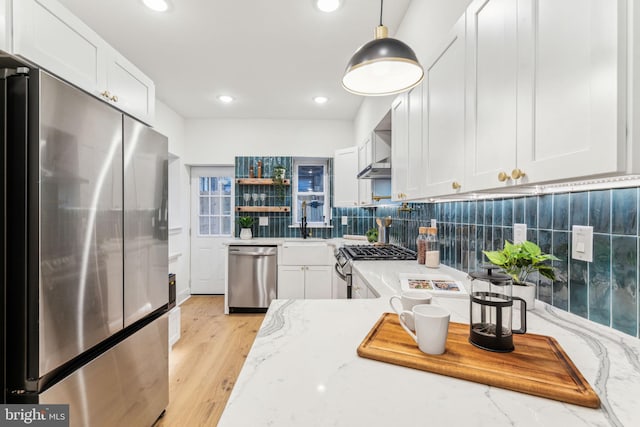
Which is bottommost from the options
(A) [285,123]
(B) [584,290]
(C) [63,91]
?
(B) [584,290]

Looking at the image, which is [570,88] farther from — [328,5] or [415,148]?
[328,5]

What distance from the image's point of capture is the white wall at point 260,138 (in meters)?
4.40

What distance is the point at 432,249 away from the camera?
81.0 inches

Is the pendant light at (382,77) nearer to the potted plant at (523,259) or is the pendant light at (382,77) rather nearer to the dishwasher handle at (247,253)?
the potted plant at (523,259)

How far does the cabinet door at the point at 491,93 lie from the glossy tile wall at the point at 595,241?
1.08 ft

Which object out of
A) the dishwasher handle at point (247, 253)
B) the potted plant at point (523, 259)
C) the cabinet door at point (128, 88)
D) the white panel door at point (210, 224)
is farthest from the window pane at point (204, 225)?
the potted plant at point (523, 259)

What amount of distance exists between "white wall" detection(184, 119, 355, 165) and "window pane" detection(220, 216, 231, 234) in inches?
33.4

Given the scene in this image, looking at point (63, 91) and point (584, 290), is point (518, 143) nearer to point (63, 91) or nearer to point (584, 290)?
point (584, 290)

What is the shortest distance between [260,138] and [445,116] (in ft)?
11.4

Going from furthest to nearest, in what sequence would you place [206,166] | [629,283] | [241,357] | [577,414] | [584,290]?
[206,166], [241,357], [584,290], [629,283], [577,414]

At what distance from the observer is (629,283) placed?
863mm

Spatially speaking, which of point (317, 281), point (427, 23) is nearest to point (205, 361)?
point (317, 281)

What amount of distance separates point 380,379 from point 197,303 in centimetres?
411

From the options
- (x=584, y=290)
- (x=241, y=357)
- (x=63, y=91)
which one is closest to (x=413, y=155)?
(x=584, y=290)
